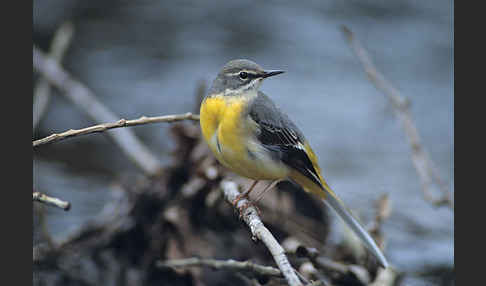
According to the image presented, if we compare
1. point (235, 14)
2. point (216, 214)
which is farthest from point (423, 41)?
point (216, 214)

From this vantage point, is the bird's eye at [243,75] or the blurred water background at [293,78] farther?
the blurred water background at [293,78]

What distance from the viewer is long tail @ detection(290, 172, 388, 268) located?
3.95 meters

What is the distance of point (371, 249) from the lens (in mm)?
3986

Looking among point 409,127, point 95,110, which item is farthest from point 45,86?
point 409,127

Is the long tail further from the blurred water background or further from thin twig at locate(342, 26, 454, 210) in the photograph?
the blurred water background

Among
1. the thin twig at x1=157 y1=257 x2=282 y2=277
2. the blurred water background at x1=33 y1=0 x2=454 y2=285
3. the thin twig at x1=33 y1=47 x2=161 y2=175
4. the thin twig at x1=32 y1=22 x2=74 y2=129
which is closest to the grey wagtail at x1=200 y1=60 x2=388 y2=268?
the thin twig at x1=157 y1=257 x2=282 y2=277

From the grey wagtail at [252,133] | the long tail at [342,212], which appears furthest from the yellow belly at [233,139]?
the long tail at [342,212]

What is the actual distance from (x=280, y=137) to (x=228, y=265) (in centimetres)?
91

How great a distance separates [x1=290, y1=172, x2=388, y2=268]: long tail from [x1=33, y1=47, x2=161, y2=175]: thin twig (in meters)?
1.56

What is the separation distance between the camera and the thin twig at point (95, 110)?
5.45 m

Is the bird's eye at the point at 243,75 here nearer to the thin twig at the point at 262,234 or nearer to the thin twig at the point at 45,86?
the thin twig at the point at 262,234

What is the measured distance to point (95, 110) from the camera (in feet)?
19.6

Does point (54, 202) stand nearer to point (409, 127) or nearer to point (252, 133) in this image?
point (252, 133)

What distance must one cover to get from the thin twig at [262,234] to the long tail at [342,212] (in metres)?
0.45
